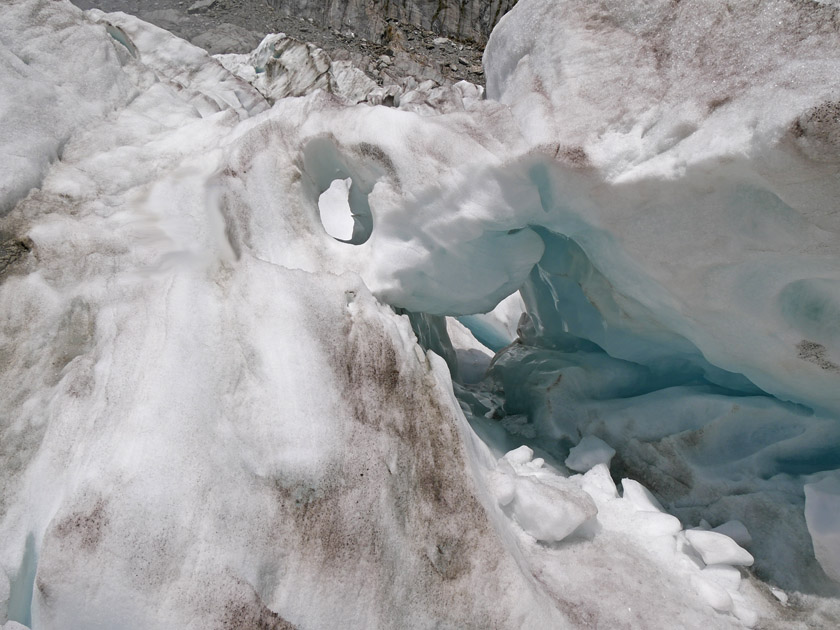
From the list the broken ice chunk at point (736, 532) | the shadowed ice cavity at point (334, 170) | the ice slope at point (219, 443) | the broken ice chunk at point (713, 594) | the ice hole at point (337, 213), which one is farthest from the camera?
the ice hole at point (337, 213)

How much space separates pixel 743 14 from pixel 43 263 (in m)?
2.32

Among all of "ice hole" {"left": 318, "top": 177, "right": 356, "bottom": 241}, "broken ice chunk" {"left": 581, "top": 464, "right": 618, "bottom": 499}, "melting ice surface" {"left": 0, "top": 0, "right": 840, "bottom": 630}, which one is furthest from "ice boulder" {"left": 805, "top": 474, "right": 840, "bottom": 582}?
"ice hole" {"left": 318, "top": 177, "right": 356, "bottom": 241}

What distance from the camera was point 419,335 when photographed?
2.87 meters

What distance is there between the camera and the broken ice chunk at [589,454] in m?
2.48

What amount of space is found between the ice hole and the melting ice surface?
3.40ft

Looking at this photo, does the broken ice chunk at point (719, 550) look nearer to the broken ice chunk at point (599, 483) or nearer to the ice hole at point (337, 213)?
the broken ice chunk at point (599, 483)

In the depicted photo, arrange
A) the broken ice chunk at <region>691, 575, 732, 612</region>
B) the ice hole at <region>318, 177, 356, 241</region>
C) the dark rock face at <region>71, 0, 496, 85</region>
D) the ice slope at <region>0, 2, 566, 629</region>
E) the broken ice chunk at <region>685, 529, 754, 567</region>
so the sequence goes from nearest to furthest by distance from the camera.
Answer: the ice slope at <region>0, 2, 566, 629</region>
the broken ice chunk at <region>691, 575, 732, 612</region>
the broken ice chunk at <region>685, 529, 754, 567</region>
the ice hole at <region>318, 177, 356, 241</region>
the dark rock face at <region>71, 0, 496, 85</region>

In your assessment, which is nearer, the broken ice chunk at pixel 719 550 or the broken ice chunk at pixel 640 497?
the broken ice chunk at pixel 719 550

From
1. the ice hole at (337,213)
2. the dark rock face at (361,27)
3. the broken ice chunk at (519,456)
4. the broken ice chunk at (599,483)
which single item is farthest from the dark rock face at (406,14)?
the broken ice chunk at (599,483)

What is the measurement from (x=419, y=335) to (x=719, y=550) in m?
1.46

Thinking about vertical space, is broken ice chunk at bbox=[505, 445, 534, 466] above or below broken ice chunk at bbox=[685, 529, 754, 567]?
below

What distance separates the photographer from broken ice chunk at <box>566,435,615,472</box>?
2484mm

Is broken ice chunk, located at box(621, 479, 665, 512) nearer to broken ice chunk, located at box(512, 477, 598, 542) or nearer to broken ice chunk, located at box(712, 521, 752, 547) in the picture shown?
broken ice chunk, located at box(712, 521, 752, 547)

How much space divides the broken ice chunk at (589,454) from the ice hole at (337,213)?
1809 millimetres
